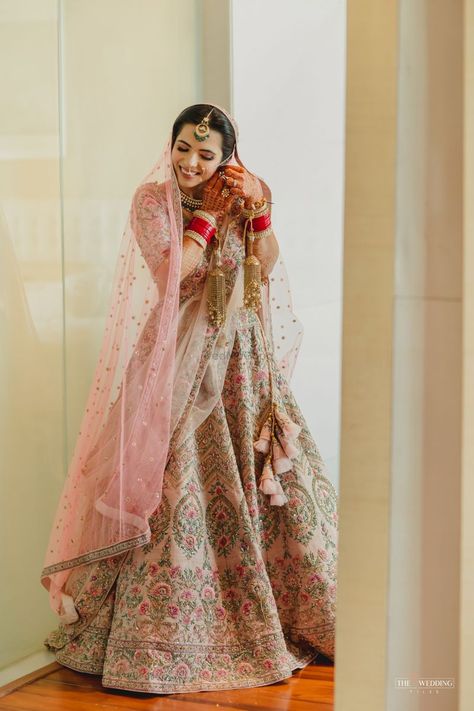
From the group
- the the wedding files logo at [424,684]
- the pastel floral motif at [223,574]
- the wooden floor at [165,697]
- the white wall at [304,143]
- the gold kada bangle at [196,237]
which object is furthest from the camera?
the white wall at [304,143]

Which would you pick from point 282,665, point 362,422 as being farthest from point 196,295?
point 362,422

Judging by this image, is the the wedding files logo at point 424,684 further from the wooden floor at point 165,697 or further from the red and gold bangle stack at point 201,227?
the red and gold bangle stack at point 201,227

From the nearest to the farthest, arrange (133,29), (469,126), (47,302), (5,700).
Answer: (469,126) → (5,700) → (47,302) → (133,29)

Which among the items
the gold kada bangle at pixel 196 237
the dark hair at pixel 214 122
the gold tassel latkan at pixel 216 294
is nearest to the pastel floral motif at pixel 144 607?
the gold tassel latkan at pixel 216 294

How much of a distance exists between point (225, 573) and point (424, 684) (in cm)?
107

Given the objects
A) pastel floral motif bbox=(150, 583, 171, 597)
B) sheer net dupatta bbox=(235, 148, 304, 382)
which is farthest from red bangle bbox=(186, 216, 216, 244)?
pastel floral motif bbox=(150, 583, 171, 597)

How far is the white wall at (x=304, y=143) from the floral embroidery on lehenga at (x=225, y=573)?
79cm

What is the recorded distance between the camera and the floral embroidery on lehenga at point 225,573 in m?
2.43

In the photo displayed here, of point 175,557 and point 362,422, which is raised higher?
point 362,422

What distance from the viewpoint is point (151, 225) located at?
2.53 metres

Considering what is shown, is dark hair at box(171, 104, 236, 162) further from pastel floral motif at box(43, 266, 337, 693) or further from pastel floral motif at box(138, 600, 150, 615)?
pastel floral motif at box(138, 600, 150, 615)

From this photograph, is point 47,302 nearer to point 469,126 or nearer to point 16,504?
point 16,504

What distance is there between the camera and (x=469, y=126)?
1.51 meters

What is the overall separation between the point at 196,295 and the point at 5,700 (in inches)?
44.4
